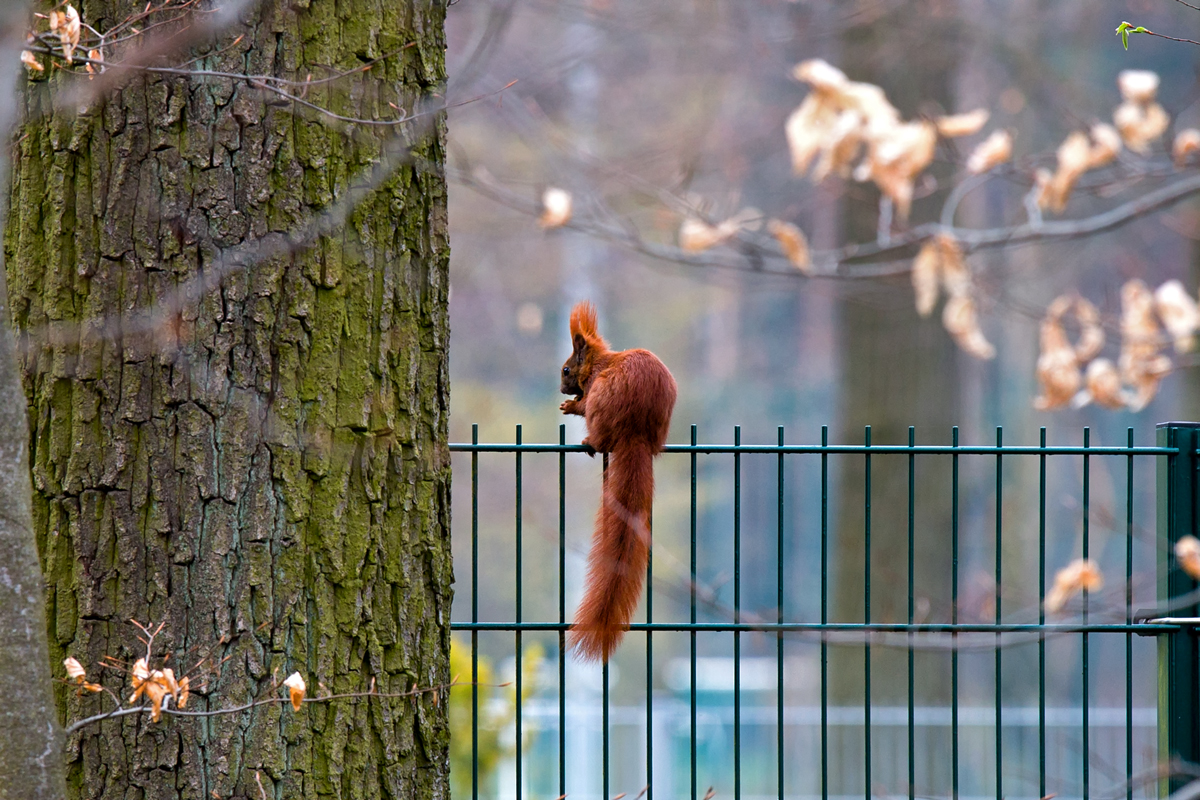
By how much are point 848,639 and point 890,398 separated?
170 inches

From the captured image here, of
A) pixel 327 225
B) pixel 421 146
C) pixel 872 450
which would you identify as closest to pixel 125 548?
pixel 327 225

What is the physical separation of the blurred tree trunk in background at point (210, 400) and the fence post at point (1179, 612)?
2782 millimetres

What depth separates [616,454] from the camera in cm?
390

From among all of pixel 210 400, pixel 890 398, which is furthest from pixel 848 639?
pixel 890 398

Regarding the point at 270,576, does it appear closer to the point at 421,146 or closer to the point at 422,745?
the point at 422,745

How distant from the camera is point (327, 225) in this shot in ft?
8.95

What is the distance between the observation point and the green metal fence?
3834mm

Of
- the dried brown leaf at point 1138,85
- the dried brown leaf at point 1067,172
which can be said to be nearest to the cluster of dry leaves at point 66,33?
the dried brown leaf at point 1067,172

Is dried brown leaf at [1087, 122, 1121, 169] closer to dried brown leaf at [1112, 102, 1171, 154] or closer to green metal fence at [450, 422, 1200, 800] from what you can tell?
dried brown leaf at [1112, 102, 1171, 154]

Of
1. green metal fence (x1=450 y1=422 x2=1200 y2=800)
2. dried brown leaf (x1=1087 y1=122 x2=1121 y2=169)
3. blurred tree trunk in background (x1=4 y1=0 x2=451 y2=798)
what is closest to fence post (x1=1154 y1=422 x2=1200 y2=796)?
green metal fence (x1=450 y1=422 x2=1200 y2=800)

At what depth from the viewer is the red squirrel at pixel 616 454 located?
3.58m

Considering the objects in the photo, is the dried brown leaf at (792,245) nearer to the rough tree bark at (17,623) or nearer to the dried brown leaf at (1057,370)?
the dried brown leaf at (1057,370)

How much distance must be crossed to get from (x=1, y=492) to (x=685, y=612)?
16.2 m

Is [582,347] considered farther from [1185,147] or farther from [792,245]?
[1185,147]
